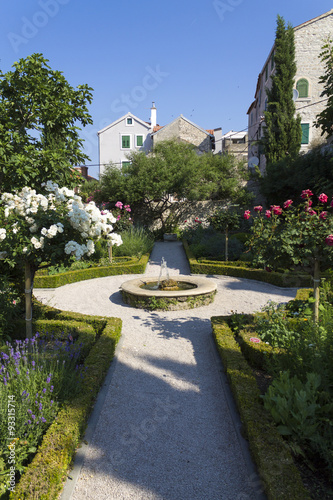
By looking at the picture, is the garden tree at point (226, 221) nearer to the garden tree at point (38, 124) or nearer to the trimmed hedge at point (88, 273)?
the trimmed hedge at point (88, 273)

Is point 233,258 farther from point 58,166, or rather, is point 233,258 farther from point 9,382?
point 9,382

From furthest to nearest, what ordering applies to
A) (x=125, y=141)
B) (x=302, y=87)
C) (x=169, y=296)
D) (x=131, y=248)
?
(x=125, y=141) → (x=302, y=87) → (x=131, y=248) → (x=169, y=296)

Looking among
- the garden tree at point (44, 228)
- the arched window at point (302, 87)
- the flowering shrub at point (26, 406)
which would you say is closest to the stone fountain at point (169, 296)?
the garden tree at point (44, 228)

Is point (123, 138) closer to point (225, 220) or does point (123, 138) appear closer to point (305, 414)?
point (225, 220)

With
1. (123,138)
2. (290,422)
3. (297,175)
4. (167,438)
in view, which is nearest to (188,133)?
(123,138)

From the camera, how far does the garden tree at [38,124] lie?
5.10 meters

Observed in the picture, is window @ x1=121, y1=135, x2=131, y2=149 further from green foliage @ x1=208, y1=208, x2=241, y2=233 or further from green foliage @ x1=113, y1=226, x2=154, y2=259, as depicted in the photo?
green foliage @ x1=208, y1=208, x2=241, y2=233

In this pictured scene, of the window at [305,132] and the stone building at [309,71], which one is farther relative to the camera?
the window at [305,132]

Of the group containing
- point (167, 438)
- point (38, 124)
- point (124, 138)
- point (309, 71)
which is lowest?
point (167, 438)

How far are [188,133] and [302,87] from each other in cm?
1184

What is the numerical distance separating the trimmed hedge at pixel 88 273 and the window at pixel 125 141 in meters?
23.8

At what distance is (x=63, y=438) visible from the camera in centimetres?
266

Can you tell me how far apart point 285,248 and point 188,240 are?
12.8m

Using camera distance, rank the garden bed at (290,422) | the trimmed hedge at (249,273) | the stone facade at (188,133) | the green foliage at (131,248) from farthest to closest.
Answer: the stone facade at (188,133) < the green foliage at (131,248) < the trimmed hedge at (249,273) < the garden bed at (290,422)
